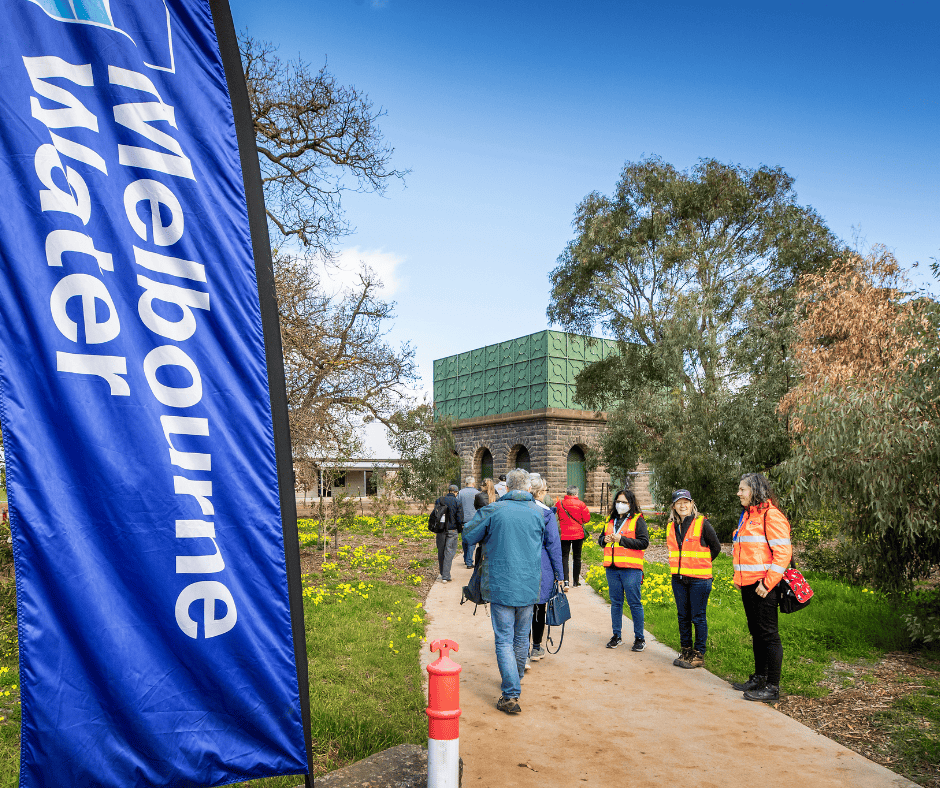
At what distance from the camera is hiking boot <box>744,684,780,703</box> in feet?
18.6

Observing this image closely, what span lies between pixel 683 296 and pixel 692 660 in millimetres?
15714

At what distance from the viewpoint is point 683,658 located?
22.2 ft

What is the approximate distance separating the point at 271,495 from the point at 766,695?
4.89 metres

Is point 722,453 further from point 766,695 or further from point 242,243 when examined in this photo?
point 242,243

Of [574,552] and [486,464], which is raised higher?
[486,464]

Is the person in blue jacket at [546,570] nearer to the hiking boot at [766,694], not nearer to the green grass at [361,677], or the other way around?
the green grass at [361,677]

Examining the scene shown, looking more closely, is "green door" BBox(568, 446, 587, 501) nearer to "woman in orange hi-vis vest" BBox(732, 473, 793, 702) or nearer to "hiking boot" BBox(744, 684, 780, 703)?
"woman in orange hi-vis vest" BBox(732, 473, 793, 702)

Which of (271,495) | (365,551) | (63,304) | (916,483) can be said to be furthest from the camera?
(365,551)

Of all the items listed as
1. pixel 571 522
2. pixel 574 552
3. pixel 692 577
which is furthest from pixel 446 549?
pixel 692 577

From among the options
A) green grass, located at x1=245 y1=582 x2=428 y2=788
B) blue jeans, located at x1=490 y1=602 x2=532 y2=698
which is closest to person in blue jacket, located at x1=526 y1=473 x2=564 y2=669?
blue jeans, located at x1=490 y1=602 x2=532 y2=698

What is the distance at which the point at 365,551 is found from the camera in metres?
14.8

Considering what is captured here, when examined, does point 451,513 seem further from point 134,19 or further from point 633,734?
point 134,19

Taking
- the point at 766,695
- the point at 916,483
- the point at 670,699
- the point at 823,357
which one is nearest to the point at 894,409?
the point at 916,483

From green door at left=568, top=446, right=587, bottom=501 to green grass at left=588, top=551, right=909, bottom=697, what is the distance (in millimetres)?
19762
